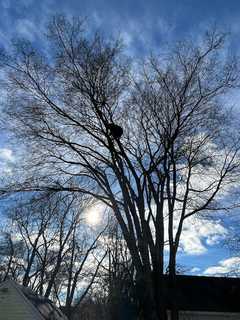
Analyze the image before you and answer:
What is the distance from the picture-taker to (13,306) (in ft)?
57.3

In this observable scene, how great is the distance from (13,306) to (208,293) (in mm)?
10313

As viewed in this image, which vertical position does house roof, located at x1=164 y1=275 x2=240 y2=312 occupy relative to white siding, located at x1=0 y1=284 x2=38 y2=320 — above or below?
above

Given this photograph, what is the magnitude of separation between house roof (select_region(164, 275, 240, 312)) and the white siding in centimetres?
744

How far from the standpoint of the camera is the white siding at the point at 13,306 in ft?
56.2

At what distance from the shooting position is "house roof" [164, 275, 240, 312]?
1755 cm

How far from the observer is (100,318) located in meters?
29.0

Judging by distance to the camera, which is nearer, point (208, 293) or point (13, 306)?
point (13, 306)

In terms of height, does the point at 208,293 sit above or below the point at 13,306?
above

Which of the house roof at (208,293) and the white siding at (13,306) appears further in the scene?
the house roof at (208,293)

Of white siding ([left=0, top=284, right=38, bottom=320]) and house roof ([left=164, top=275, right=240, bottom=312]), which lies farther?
house roof ([left=164, top=275, right=240, bottom=312])

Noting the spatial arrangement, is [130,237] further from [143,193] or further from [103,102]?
[103,102]

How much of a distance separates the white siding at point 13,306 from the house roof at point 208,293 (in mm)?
7438

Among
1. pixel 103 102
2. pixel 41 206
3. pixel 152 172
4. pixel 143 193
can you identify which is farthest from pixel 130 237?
pixel 103 102

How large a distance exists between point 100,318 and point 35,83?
23741 millimetres
